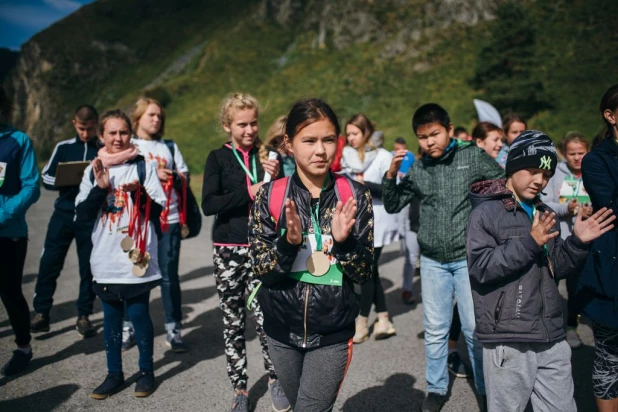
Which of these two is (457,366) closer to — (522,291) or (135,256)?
(522,291)

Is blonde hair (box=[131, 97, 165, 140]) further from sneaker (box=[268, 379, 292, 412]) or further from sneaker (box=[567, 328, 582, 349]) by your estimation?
sneaker (box=[567, 328, 582, 349])

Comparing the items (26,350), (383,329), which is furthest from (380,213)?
(26,350)

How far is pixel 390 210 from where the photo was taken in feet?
12.9

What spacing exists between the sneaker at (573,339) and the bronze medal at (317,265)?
374 centimetres

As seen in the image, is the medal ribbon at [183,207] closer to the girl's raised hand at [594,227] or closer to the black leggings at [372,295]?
the black leggings at [372,295]

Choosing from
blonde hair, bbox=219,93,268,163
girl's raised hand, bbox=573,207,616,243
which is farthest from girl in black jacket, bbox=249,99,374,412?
blonde hair, bbox=219,93,268,163

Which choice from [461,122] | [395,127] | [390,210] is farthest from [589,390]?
[395,127]

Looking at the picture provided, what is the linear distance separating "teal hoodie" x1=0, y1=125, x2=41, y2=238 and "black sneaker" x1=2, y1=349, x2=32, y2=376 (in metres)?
1.07

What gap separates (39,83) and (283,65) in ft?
135

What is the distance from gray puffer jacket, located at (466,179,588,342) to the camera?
264cm

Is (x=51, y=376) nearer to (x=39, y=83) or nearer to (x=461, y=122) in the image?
(x=461, y=122)

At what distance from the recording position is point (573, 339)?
510 cm

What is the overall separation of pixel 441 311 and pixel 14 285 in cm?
360

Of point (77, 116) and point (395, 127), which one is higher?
point (395, 127)
